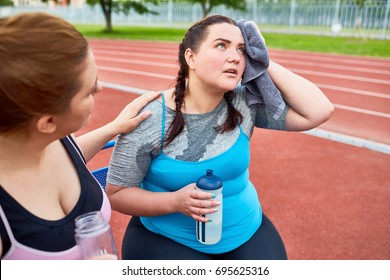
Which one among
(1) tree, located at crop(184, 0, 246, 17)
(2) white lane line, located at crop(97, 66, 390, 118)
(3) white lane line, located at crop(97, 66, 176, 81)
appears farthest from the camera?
(1) tree, located at crop(184, 0, 246, 17)

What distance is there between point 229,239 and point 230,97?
2.28 ft

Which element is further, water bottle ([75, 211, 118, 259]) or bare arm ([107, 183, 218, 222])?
bare arm ([107, 183, 218, 222])

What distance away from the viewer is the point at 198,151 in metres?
1.86

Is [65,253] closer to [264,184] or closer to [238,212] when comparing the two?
[238,212]

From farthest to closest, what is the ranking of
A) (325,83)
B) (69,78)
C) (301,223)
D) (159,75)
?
1. (159,75)
2. (325,83)
3. (301,223)
4. (69,78)

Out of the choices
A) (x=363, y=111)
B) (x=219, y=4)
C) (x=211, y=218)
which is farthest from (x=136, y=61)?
(x=219, y=4)

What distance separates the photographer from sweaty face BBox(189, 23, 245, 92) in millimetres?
1837

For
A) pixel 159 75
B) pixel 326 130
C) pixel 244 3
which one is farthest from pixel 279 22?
pixel 326 130

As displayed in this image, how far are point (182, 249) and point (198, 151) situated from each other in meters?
0.46

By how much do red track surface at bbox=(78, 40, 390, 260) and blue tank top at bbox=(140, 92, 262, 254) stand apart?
21.1 inches

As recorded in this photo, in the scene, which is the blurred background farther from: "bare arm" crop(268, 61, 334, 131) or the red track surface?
"bare arm" crop(268, 61, 334, 131)

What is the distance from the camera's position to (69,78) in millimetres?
1170

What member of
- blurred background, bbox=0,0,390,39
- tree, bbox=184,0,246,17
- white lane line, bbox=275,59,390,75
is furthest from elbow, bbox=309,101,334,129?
tree, bbox=184,0,246,17

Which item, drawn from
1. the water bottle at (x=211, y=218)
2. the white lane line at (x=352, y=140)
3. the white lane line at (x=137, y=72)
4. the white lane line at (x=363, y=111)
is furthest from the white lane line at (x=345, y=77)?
the water bottle at (x=211, y=218)
